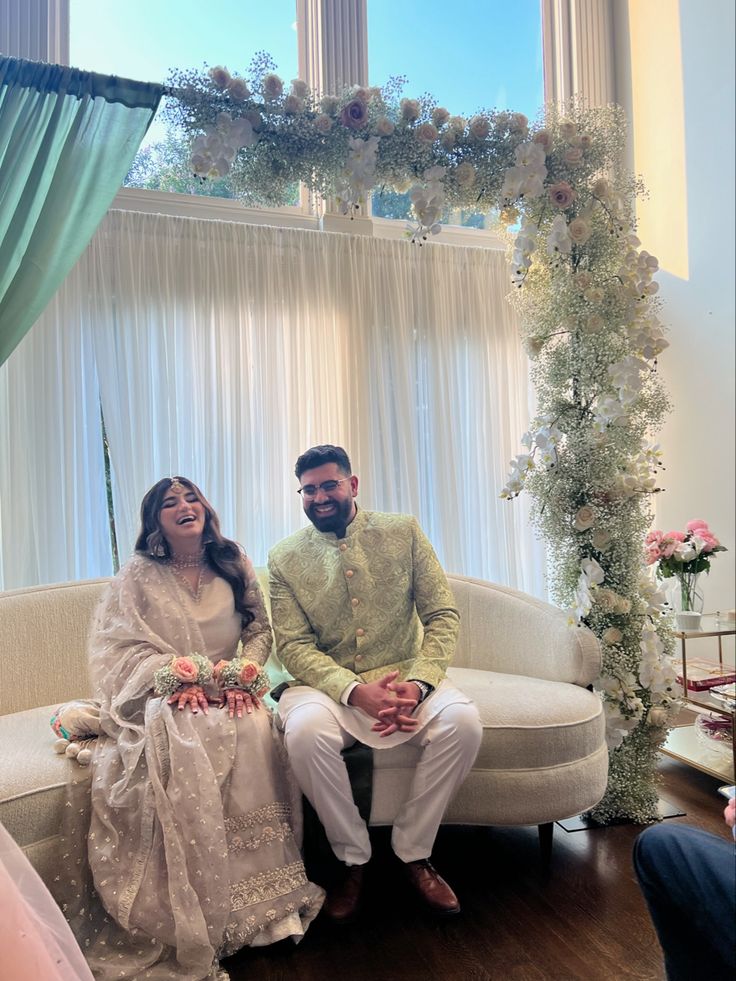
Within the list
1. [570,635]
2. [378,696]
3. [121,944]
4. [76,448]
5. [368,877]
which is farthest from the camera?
[76,448]

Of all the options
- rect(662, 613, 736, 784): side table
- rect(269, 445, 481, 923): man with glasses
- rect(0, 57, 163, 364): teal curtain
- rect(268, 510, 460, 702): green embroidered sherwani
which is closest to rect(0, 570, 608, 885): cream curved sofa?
rect(269, 445, 481, 923): man with glasses

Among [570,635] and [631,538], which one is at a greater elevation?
[631,538]

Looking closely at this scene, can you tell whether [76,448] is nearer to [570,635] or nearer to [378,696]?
[378,696]

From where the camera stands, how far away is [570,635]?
271cm

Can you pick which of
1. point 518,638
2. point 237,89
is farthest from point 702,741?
point 237,89

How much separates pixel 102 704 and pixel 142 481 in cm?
122

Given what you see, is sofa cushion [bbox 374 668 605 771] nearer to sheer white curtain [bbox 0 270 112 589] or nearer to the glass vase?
the glass vase

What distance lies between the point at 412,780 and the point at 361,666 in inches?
16.1

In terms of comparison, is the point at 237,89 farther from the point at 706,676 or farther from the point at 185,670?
the point at 706,676

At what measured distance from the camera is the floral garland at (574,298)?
2.68m

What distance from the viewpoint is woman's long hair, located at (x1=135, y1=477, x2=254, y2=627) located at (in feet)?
8.12

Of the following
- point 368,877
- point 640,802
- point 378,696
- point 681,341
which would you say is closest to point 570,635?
point 640,802

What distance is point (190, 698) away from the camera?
219cm

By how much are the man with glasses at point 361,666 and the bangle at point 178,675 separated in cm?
28
